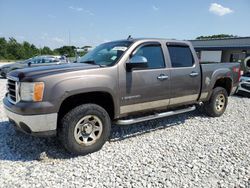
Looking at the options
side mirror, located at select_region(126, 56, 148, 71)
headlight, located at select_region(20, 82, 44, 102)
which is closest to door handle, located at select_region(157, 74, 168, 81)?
side mirror, located at select_region(126, 56, 148, 71)

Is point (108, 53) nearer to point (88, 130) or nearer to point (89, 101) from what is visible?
point (89, 101)

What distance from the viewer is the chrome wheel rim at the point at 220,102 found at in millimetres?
6257

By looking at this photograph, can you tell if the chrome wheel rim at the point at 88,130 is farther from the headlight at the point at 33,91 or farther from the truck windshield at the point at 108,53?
the truck windshield at the point at 108,53

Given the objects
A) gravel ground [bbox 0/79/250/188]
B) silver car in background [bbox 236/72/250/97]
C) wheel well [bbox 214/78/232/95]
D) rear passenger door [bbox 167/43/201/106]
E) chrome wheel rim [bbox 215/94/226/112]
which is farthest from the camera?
silver car in background [bbox 236/72/250/97]

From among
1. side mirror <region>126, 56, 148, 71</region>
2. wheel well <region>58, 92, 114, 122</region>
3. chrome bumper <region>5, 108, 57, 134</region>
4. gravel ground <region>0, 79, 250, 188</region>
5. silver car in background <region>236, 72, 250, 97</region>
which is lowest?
gravel ground <region>0, 79, 250, 188</region>

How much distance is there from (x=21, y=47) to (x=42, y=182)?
6573 cm

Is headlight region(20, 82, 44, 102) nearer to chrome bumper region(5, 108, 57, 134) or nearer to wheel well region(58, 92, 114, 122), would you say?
chrome bumper region(5, 108, 57, 134)

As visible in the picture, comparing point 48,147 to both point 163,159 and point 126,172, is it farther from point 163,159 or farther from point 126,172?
point 163,159

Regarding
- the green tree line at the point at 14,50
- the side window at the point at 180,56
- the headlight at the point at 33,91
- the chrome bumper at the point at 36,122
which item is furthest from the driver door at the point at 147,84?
the green tree line at the point at 14,50

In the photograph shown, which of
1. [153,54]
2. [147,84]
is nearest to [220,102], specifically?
[153,54]

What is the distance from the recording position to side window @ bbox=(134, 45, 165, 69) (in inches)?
181

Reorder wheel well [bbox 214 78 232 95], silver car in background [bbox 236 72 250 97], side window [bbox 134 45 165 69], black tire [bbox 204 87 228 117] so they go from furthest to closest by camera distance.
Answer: silver car in background [bbox 236 72 250 97]
wheel well [bbox 214 78 232 95]
black tire [bbox 204 87 228 117]
side window [bbox 134 45 165 69]

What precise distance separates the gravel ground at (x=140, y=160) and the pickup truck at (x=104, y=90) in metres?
0.39

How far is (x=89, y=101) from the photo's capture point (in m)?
4.12
